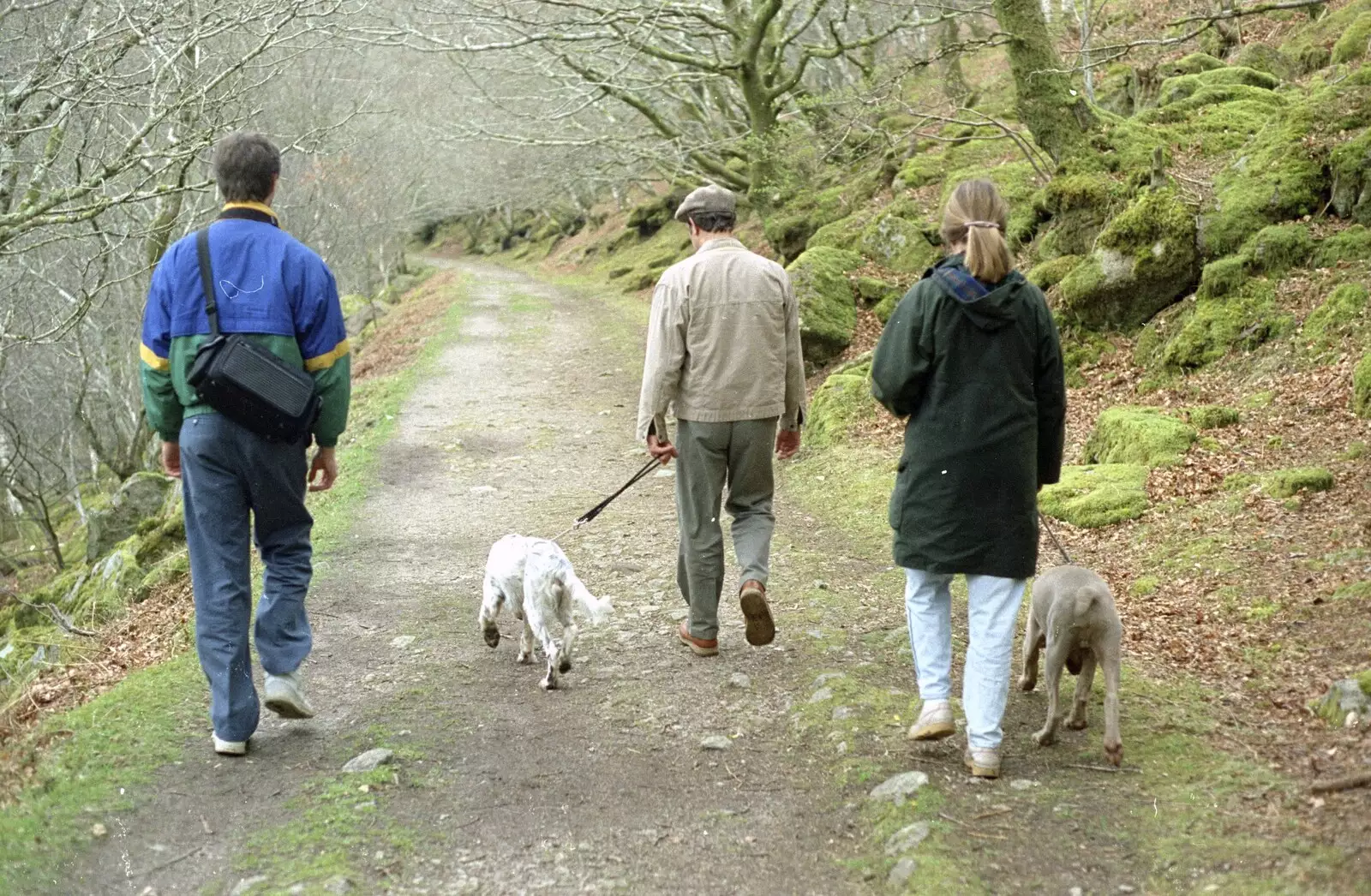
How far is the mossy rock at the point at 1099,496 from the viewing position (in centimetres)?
749

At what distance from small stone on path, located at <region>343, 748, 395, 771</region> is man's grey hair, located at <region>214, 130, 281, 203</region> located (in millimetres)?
2293

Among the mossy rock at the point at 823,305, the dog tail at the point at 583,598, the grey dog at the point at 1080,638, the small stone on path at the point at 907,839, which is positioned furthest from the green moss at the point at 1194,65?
the small stone on path at the point at 907,839

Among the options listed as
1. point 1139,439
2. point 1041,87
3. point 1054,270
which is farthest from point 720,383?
point 1041,87

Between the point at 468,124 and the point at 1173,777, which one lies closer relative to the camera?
the point at 1173,777

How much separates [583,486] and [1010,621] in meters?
6.84

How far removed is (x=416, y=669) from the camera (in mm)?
5992

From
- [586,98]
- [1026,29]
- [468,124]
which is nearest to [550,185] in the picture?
[468,124]

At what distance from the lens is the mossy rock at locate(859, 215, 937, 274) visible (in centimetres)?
1466

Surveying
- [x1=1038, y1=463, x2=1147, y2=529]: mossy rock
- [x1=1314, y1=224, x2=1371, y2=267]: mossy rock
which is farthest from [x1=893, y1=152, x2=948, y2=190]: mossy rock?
[x1=1038, y1=463, x2=1147, y2=529]: mossy rock

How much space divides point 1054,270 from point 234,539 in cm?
893

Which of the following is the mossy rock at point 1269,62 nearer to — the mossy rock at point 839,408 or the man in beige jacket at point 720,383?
the mossy rock at point 839,408

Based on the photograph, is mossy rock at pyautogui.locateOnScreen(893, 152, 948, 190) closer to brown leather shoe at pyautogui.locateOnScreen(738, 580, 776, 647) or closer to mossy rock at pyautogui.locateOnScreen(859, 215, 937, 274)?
mossy rock at pyautogui.locateOnScreen(859, 215, 937, 274)

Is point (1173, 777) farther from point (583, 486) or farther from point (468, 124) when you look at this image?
point (468, 124)

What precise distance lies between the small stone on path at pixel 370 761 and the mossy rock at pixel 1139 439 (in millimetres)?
5534
